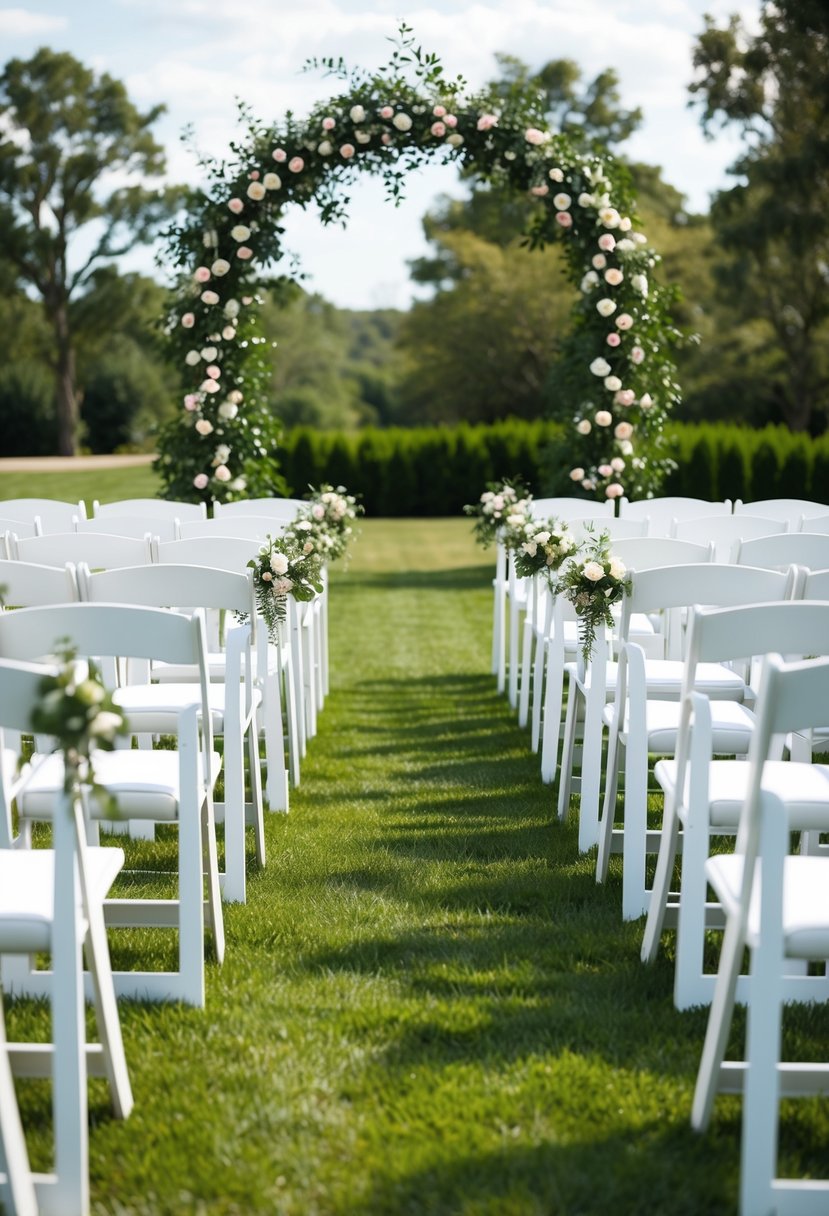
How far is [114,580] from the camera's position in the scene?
352cm

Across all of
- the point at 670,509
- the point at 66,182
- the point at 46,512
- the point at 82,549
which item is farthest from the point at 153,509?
the point at 66,182

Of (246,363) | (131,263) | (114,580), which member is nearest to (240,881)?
(114,580)

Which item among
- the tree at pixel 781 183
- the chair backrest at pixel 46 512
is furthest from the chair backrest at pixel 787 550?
the tree at pixel 781 183

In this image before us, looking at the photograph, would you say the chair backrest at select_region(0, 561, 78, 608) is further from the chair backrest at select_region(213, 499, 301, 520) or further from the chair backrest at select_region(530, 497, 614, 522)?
the chair backrest at select_region(530, 497, 614, 522)

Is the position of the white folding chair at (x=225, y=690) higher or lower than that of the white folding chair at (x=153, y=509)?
lower

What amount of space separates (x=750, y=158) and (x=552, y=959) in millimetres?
29712

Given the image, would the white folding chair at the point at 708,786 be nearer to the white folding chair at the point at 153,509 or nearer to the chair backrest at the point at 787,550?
the chair backrest at the point at 787,550

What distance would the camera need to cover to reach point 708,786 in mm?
2844

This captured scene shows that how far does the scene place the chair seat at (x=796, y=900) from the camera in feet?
7.11

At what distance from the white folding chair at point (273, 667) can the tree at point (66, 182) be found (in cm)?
3028

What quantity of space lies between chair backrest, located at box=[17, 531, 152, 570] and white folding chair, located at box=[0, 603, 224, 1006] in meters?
1.34

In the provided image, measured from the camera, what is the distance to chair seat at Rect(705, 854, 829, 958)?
85.3 inches

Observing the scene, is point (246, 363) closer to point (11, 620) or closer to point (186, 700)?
point (186, 700)

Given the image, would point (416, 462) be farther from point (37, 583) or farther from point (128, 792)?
point (128, 792)
